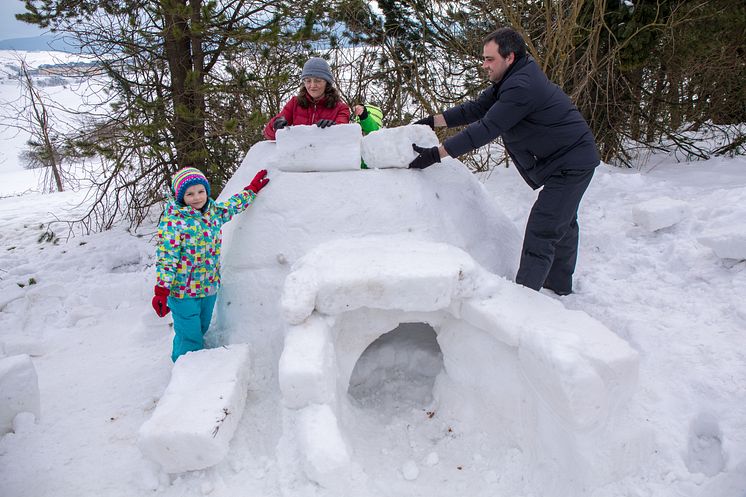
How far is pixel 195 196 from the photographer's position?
2.71 metres

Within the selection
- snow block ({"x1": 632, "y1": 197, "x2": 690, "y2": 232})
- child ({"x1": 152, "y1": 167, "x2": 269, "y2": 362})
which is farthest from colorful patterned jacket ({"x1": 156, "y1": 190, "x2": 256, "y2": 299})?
snow block ({"x1": 632, "y1": 197, "x2": 690, "y2": 232})

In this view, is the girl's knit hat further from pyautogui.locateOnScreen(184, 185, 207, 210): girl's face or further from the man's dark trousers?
the man's dark trousers

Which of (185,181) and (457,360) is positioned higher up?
(185,181)

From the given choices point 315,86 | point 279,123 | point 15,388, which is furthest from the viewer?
point 315,86

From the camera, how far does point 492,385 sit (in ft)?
7.80

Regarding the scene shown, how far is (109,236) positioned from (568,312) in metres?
5.17

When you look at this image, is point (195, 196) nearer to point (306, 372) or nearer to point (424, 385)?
point (306, 372)

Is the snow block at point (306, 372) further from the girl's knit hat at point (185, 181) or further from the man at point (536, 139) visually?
the man at point (536, 139)

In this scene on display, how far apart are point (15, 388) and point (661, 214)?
13.8 feet

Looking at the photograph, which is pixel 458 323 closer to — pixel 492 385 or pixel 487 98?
pixel 492 385

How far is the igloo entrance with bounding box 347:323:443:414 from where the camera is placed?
9.14 ft

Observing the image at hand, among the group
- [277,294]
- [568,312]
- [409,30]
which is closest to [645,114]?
[409,30]

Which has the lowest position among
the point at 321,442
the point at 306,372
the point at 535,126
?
the point at 321,442

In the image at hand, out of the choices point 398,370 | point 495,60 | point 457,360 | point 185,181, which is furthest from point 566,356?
point 185,181
